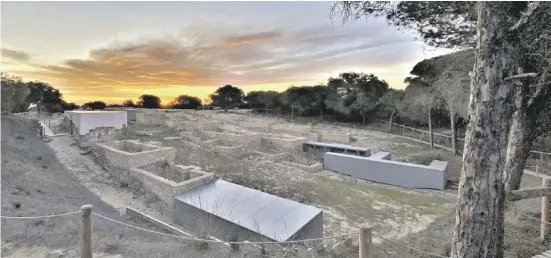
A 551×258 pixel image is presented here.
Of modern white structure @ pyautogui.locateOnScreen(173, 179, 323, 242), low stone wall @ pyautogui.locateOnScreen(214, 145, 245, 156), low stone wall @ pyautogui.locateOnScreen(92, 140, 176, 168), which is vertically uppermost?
low stone wall @ pyautogui.locateOnScreen(92, 140, 176, 168)

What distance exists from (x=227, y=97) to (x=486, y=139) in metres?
39.4

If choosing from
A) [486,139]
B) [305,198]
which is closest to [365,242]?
[486,139]

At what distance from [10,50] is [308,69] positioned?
15.5 metres

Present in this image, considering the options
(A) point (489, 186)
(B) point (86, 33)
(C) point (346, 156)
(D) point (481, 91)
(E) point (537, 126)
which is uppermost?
(B) point (86, 33)

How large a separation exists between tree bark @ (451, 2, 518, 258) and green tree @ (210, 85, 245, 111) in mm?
38679

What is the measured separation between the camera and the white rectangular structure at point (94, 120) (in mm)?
15953

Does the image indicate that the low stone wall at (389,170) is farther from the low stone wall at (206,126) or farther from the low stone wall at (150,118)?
the low stone wall at (150,118)

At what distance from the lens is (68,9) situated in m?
6.50

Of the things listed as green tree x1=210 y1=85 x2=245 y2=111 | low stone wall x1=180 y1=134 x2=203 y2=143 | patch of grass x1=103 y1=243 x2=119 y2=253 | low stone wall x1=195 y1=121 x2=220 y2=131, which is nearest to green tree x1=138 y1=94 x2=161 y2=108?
green tree x1=210 y1=85 x2=245 y2=111

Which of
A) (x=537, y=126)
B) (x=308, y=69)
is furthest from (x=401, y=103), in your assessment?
(x=537, y=126)

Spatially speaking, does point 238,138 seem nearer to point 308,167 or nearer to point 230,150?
point 230,150

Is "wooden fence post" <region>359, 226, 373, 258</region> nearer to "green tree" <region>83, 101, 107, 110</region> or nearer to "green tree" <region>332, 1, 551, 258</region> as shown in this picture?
"green tree" <region>332, 1, 551, 258</region>

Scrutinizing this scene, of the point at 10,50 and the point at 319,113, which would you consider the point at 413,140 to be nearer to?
the point at 319,113

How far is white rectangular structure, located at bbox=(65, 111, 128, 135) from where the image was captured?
52.3 ft
